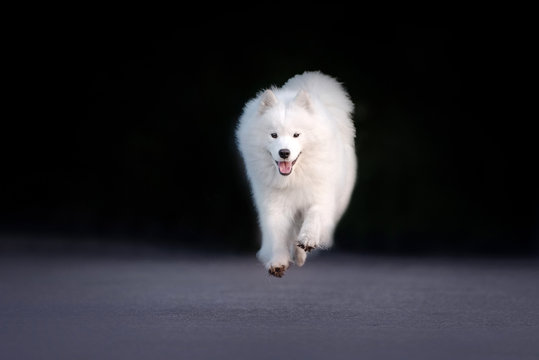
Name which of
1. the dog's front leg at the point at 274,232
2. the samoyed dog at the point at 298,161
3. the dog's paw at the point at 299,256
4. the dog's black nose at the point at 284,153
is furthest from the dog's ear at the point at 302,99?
the dog's paw at the point at 299,256

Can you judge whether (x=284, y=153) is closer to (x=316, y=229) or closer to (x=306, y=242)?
(x=306, y=242)

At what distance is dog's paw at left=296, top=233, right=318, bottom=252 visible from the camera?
1562cm

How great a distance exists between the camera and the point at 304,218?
1658 cm

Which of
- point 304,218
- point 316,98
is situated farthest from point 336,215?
point 316,98

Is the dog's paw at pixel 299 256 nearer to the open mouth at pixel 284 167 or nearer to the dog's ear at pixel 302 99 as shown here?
the open mouth at pixel 284 167

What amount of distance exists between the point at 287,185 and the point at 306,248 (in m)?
0.92

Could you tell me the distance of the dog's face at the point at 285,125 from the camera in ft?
50.4

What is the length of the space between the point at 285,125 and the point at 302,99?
1.16 ft

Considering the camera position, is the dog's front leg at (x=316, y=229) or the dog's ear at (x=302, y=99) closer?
the dog's ear at (x=302, y=99)

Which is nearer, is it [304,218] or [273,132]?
[273,132]

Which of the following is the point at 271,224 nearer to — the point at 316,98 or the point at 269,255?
the point at 269,255

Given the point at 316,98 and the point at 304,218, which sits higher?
the point at 316,98

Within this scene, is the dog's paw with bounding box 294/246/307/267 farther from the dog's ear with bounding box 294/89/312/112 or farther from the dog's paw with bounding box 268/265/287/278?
the dog's ear with bounding box 294/89/312/112

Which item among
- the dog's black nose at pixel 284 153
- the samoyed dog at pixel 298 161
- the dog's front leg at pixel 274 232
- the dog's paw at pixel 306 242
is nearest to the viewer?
the dog's black nose at pixel 284 153
